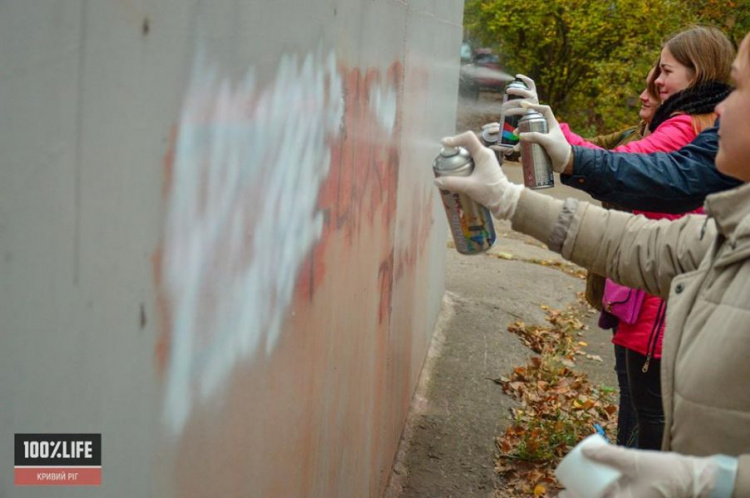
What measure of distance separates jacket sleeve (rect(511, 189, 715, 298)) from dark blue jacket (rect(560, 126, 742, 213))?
31.6 inches

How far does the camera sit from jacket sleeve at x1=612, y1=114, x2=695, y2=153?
3.24m

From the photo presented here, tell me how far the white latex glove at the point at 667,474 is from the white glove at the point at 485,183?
2.54ft

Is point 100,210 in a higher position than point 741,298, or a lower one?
higher

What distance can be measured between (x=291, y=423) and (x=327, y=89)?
832mm

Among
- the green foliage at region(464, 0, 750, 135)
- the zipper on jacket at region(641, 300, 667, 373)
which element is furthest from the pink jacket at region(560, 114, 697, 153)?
the green foliage at region(464, 0, 750, 135)

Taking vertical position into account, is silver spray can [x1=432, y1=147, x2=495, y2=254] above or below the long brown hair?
below

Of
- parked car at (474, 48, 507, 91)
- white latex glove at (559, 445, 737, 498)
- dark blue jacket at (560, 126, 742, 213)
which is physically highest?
parked car at (474, 48, 507, 91)

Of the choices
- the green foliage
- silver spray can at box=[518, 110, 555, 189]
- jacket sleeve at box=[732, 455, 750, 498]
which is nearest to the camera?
jacket sleeve at box=[732, 455, 750, 498]

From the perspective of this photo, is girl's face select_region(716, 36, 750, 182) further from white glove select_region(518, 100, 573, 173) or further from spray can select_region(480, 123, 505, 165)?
spray can select_region(480, 123, 505, 165)

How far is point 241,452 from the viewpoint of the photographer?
174 centimetres

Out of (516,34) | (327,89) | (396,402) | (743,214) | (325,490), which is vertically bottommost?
(396,402)

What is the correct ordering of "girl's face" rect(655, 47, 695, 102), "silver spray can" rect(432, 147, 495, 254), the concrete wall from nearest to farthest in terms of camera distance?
the concrete wall, "silver spray can" rect(432, 147, 495, 254), "girl's face" rect(655, 47, 695, 102)

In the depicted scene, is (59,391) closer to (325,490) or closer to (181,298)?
(181,298)

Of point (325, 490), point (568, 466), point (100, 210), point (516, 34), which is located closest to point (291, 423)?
point (325, 490)
